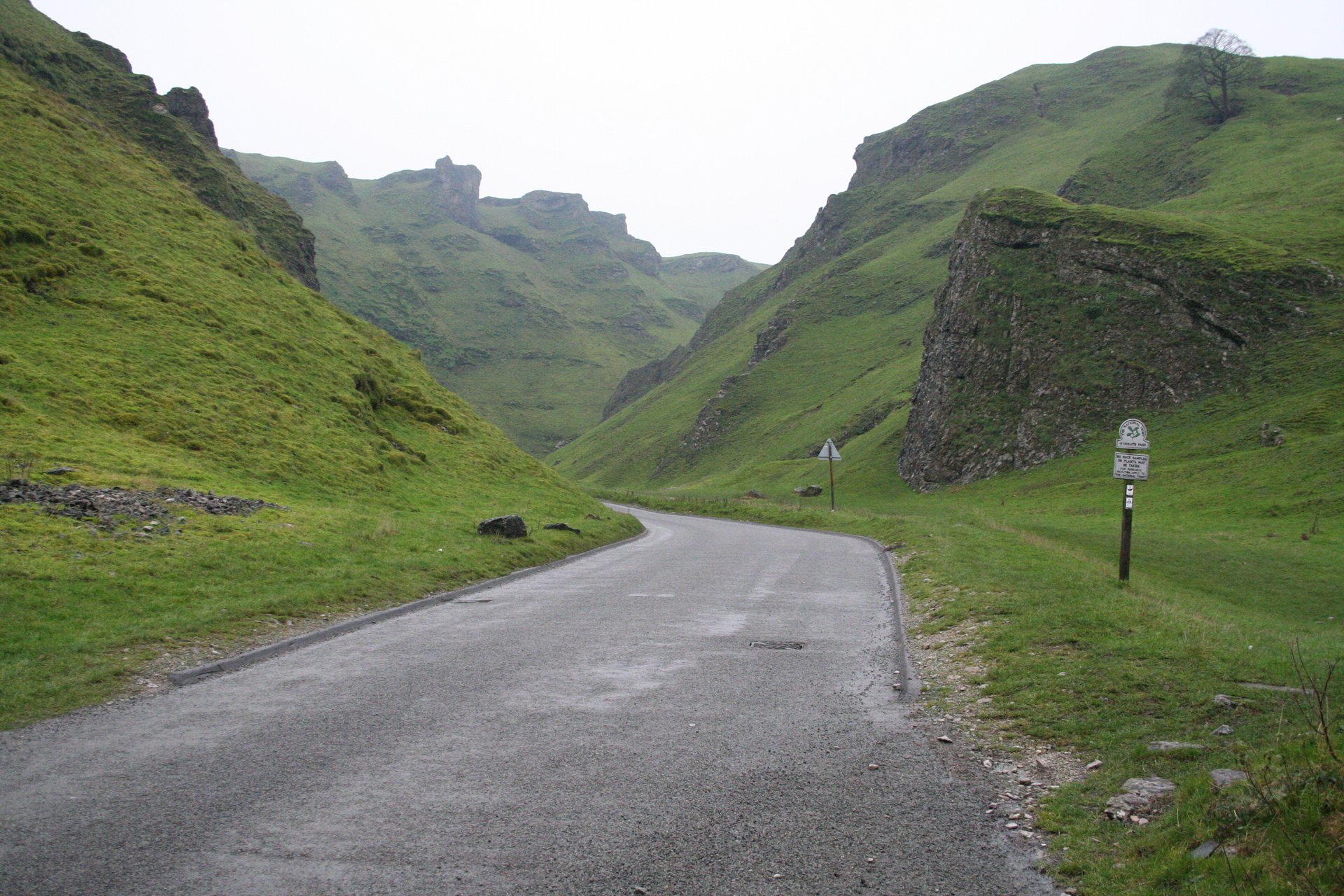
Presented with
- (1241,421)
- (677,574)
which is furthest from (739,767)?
(1241,421)

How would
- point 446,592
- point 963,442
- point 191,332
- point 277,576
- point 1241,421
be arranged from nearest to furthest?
point 277,576, point 446,592, point 191,332, point 1241,421, point 963,442

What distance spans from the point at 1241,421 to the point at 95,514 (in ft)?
167

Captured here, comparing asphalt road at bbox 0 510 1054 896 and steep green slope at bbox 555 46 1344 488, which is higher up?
steep green slope at bbox 555 46 1344 488

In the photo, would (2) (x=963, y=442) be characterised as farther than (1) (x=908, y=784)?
Yes

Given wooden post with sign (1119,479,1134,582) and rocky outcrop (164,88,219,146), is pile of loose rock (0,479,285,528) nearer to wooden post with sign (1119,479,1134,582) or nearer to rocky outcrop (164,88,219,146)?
wooden post with sign (1119,479,1134,582)

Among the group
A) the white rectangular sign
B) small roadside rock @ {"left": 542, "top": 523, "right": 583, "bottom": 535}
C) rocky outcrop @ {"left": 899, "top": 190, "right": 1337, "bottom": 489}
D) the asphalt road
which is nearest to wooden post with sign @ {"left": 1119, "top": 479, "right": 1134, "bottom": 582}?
the white rectangular sign

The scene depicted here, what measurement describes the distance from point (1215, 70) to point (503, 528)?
123531 mm

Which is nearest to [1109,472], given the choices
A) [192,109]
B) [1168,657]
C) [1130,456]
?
[1130,456]

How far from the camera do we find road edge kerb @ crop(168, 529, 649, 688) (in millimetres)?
9344

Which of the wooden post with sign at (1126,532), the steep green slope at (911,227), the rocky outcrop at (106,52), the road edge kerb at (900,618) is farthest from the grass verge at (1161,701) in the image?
the rocky outcrop at (106,52)

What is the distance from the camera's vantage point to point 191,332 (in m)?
31.5

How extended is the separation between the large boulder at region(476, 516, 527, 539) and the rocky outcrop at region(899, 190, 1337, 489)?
134 feet

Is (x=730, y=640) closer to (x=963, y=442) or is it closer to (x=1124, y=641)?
(x=1124, y=641)

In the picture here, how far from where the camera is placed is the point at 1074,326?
55969 mm
